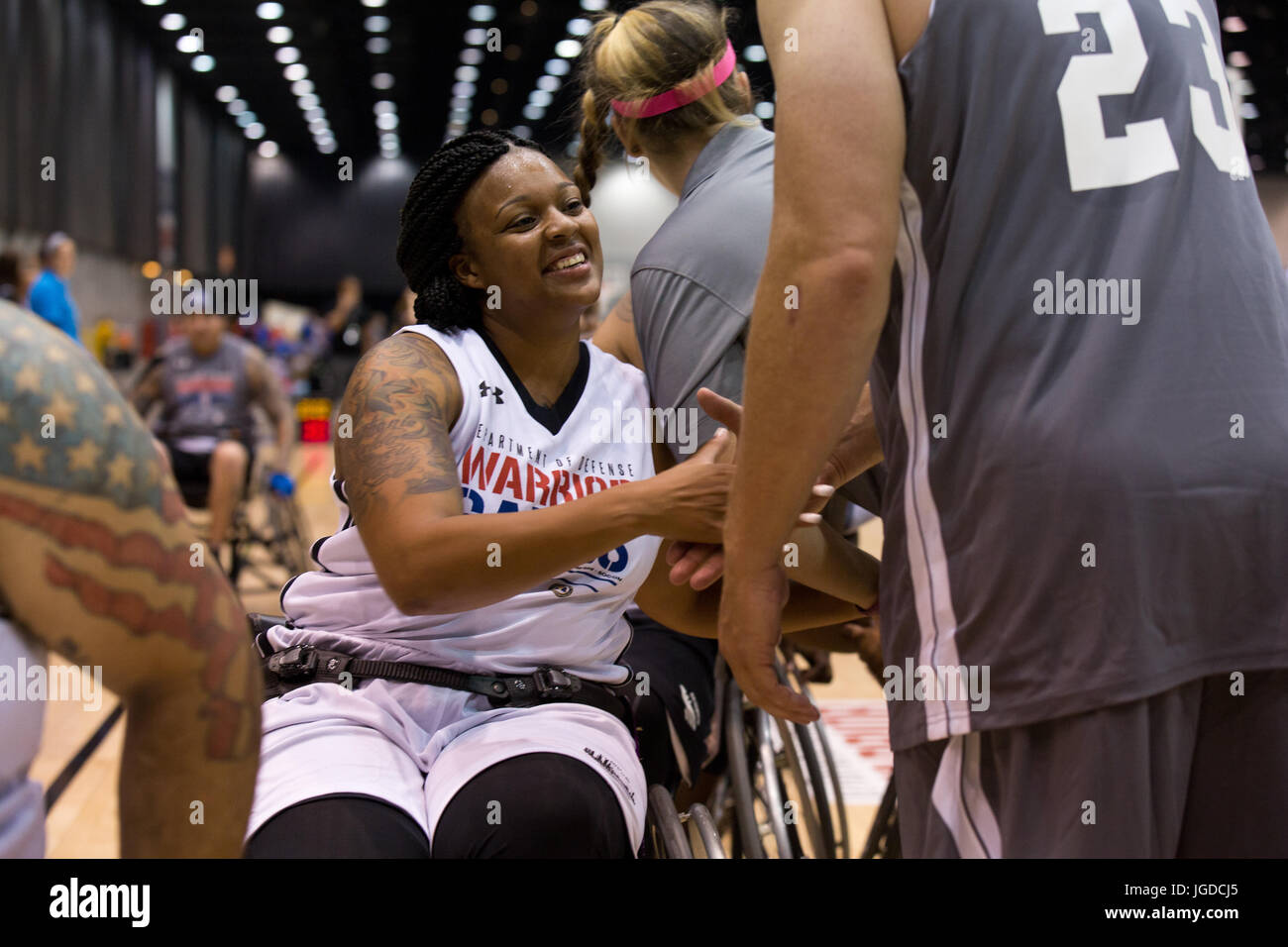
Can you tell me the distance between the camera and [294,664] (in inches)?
58.4

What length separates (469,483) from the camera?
151 cm

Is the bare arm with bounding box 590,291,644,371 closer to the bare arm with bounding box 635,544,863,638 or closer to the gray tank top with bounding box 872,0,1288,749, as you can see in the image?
the bare arm with bounding box 635,544,863,638

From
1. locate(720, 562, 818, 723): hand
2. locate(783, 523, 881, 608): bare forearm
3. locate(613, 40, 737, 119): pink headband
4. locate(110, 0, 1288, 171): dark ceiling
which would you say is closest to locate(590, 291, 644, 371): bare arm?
locate(613, 40, 737, 119): pink headband

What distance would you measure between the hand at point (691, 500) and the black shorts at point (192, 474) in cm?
463

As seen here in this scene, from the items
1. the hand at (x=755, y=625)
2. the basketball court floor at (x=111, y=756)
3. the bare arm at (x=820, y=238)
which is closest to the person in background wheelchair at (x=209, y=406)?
the basketball court floor at (x=111, y=756)

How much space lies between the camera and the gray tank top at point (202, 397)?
18.4ft

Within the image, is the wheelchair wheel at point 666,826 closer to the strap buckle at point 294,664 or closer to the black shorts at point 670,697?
the black shorts at point 670,697

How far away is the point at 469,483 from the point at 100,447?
2.76 ft

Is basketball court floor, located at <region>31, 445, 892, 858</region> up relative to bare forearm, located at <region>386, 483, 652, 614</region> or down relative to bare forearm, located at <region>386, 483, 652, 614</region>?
down

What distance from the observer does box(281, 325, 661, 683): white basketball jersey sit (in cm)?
151

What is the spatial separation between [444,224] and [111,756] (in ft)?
8.02

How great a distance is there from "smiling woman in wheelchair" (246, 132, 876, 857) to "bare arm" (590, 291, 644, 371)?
13 centimetres

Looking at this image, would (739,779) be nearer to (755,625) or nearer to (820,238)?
(755,625)
